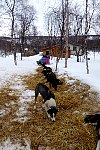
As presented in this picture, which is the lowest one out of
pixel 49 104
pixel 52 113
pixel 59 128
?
pixel 59 128

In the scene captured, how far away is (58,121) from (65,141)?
1298 millimetres

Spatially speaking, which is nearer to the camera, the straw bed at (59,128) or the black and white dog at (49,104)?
the straw bed at (59,128)

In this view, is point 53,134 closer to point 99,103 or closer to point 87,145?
point 87,145

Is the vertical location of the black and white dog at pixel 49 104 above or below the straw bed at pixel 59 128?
above

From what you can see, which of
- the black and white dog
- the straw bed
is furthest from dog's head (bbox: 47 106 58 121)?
the straw bed

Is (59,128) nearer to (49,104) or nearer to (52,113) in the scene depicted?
(52,113)

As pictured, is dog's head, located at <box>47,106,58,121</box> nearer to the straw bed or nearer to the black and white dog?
the black and white dog

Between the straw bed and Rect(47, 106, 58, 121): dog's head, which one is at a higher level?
Rect(47, 106, 58, 121): dog's head

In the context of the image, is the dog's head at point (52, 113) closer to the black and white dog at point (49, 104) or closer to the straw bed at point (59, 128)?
the black and white dog at point (49, 104)

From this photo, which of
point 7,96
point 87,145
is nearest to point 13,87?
point 7,96

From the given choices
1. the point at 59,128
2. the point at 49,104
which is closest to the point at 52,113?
the point at 49,104

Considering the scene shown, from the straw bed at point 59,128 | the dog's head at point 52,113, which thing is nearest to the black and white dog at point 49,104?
the dog's head at point 52,113

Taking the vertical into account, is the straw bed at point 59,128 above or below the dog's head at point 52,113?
below

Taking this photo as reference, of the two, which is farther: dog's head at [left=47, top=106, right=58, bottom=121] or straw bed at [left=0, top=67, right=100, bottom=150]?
dog's head at [left=47, top=106, right=58, bottom=121]
